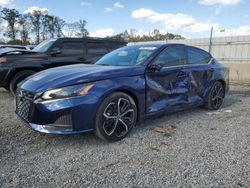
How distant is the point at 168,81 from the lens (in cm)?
472

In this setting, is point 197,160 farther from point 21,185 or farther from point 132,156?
point 21,185

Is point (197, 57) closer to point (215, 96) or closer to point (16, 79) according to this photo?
point (215, 96)

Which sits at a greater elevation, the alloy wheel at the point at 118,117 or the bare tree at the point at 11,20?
the bare tree at the point at 11,20

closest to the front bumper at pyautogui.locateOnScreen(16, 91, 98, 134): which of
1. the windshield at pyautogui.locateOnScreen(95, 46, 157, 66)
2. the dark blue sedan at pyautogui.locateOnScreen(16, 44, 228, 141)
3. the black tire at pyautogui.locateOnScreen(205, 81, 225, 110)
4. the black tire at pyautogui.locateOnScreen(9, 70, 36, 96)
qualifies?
the dark blue sedan at pyautogui.locateOnScreen(16, 44, 228, 141)

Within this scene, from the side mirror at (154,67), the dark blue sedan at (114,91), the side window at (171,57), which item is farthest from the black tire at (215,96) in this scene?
the side mirror at (154,67)

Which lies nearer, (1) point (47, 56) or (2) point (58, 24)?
(1) point (47, 56)

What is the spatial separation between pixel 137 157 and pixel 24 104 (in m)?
1.75

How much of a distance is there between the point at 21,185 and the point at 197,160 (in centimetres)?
208

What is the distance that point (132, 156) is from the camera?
3.53 m

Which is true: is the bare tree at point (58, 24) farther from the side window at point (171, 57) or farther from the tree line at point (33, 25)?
the side window at point (171, 57)

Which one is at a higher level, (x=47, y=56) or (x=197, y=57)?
(x=197, y=57)

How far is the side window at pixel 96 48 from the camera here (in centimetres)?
873

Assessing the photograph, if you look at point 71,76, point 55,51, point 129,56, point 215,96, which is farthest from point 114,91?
point 55,51

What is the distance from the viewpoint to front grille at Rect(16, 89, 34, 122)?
372 cm
